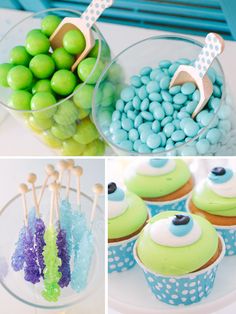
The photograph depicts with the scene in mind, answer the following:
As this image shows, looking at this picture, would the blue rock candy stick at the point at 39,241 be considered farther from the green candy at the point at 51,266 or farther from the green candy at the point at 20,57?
the green candy at the point at 20,57

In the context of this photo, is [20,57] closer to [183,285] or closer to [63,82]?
[63,82]

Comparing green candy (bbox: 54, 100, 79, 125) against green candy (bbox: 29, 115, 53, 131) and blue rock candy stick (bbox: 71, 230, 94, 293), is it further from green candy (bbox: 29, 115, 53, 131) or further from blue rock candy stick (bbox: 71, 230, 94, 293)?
blue rock candy stick (bbox: 71, 230, 94, 293)

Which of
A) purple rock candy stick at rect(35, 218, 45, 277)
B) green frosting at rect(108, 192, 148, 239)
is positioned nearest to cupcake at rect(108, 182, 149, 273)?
green frosting at rect(108, 192, 148, 239)

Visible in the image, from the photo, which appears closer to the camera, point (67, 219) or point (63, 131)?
point (67, 219)

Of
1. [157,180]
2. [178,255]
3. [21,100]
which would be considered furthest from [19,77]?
[178,255]

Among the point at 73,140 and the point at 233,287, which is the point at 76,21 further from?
the point at 233,287

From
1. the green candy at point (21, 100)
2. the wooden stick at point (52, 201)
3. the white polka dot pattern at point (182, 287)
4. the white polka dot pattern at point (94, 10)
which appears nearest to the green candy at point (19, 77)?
the green candy at point (21, 100)
